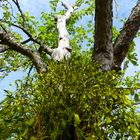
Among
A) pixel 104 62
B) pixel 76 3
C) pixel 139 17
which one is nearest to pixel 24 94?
pixel 104 62

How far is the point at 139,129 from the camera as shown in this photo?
3.44 meters

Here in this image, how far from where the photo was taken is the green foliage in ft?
10.5

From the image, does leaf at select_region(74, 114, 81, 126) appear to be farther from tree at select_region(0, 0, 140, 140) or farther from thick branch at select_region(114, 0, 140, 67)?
thick branch at select_region(114, 0, 140, 67)

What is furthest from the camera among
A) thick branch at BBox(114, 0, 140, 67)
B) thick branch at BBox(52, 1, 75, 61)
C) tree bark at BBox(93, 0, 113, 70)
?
thick branch at BBox(52, 1, 75, 61)

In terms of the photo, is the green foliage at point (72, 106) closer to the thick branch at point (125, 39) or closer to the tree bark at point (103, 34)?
the tree bark at point (103, 34)

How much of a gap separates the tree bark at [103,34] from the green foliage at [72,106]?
1.48 meters

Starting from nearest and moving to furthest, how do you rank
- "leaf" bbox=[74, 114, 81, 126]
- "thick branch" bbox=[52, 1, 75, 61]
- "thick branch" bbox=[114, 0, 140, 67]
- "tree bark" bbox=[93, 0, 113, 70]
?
1. "leaf" bbox=[74, 114, 81, 126]
2. "tree bark" bbox=[93, 0, 113, 70]
3. "thick branch" bbox=[114, 0, 140, 67]
4. "thick branch" bbox=[52, 1, 75, 61]

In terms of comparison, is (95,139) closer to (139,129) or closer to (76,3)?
(139,129)

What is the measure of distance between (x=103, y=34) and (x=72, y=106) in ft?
6.36

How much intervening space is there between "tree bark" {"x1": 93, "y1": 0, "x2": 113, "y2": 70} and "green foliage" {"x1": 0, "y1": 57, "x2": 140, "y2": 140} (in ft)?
4.86

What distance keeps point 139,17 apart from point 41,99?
9.47 ft

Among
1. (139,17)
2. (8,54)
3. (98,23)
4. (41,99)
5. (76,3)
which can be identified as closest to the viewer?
(41,99)

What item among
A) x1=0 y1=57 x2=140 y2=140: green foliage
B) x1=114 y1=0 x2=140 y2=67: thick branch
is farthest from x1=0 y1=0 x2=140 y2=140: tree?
x1=114 y1=0 x2=140 y2=67: thick branch

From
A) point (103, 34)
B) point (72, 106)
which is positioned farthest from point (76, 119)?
point (103, 34)
